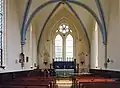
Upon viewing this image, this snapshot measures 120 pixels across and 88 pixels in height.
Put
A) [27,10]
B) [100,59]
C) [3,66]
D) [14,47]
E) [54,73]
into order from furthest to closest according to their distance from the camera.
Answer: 1. [54,73]
2. [100,59]
3. [27,10]
4. [14,47]
5. [3,66]

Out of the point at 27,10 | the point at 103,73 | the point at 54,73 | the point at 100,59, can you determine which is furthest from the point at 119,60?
the point at 54,73

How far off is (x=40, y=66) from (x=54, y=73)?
119 inches

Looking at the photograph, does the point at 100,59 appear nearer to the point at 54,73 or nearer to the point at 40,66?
the point at 54,73

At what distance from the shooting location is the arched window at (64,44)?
30766mm

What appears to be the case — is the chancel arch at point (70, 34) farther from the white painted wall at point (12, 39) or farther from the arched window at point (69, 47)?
the white painted wall at point (12, 39)

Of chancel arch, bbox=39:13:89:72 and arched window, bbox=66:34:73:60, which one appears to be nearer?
chancel arch, bbox=39:13:89:72

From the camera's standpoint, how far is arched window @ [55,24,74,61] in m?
30.8

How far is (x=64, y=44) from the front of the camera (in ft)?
102

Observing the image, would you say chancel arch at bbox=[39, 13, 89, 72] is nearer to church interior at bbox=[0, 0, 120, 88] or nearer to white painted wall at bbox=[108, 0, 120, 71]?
church interior at bbox=[0, 0, 120, 88]

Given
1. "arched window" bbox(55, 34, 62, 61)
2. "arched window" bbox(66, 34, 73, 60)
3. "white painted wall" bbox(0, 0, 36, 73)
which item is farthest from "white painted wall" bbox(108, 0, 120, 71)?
"arched window" bbox(55, 34, 62, 61)

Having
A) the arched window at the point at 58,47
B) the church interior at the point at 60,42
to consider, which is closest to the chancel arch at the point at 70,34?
the church interior at the point at 60,42

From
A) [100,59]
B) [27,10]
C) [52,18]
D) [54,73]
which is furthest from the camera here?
[52,18]

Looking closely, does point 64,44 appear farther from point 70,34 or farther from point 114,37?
point 114,37

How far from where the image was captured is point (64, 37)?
31.0m
